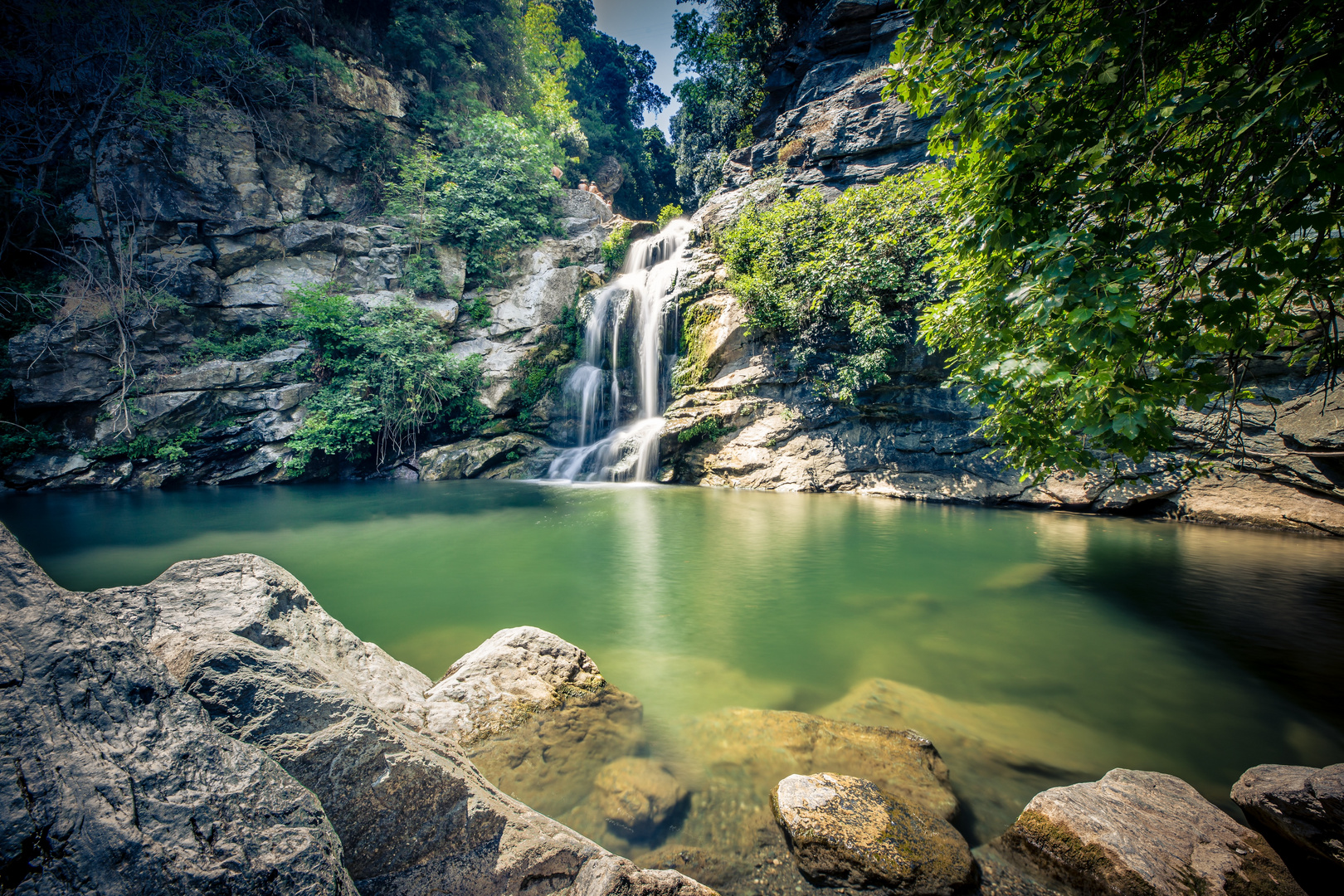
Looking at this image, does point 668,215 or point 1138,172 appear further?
point 668,215

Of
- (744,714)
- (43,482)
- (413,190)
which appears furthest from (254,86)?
(744,714)

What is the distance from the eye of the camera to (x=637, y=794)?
7.83 ft

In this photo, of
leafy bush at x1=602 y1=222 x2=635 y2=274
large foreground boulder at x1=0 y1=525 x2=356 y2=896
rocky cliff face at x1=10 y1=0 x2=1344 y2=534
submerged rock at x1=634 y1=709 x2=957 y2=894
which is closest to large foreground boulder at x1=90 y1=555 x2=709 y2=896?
large foreground boulder at x1=0 y1=525 x2=356 y2=896

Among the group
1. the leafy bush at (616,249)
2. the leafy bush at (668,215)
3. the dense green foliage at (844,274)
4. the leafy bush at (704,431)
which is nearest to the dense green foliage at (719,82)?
the leafy bush at (668,215)

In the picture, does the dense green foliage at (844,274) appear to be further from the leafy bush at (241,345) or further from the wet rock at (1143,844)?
the leafy bush at (241,345)

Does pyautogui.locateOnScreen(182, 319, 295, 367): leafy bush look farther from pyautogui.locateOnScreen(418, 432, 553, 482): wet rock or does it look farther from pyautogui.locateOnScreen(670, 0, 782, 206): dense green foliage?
pyautogui.locateOnScreen(670, 0, 782, 206): dense green foliage

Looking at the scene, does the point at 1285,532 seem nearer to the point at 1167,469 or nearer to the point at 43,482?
the point at 1167,469

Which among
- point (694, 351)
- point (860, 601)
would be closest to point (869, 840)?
point (860, 601)

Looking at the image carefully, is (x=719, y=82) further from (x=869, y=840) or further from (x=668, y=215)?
(x=869, y=840)

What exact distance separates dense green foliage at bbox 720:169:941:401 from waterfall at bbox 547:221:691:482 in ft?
9.92

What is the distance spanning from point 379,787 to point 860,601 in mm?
4889

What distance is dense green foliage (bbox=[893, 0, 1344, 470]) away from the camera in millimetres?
A: 2207

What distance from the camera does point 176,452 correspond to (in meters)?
12.4

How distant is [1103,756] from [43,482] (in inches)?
837
